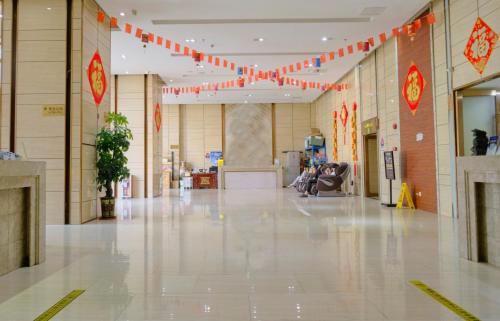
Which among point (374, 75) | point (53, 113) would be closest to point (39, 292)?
point (53, 113)

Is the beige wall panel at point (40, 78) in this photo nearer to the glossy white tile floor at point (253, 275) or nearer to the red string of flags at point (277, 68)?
the red string of flags at point (277, 68)

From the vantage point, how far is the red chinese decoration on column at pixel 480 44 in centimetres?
615

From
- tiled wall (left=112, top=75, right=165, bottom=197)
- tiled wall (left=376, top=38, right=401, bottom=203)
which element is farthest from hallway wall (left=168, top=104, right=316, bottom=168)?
tiled wall (left=376, top=38, right=401, bottom=203)

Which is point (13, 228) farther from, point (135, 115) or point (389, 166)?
point (135, 115)

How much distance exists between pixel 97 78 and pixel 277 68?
6699 millimetres

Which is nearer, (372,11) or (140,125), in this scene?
(372,11)

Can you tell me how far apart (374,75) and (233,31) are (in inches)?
174

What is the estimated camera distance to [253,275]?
136 inches

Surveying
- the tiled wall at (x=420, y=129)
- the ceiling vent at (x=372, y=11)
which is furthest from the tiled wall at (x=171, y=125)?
the ceiling vent at (x=372, y=11)

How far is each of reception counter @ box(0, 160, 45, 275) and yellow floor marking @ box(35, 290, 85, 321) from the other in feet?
3.42

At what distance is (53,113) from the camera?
6988mm

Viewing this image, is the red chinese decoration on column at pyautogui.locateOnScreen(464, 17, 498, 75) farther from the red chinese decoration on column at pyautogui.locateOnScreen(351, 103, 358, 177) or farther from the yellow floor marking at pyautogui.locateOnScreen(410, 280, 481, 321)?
the red chinese decoration on column at pyautogui.locateOnScreen(351, 103, 358, 177)

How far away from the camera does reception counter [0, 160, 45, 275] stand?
3570 mm

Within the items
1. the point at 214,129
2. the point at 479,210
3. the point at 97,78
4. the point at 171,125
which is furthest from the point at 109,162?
the point at 214,129
